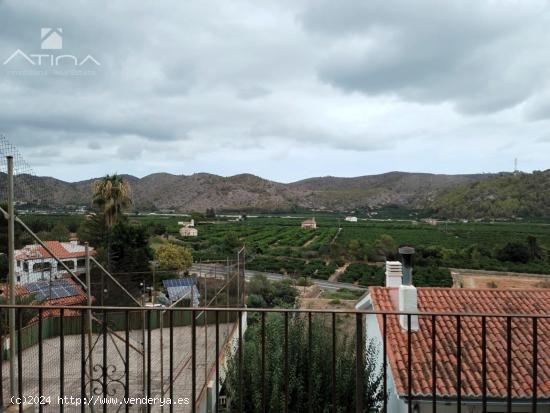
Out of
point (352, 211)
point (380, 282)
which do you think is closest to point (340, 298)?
point (380, 282)

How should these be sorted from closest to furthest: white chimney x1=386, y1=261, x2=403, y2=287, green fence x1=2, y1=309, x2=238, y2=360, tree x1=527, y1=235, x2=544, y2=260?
1. white chimney x1=386, y1=261, x2=403, y2=287
2. green fence x1=2, y1=309, x2=238, y2=360
3. tree x1=527, y1=235, x2=544, y2=260

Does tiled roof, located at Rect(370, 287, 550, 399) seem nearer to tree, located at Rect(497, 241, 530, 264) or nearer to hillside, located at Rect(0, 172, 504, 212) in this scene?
tree, located at Rect(497, 241, 530, 264)

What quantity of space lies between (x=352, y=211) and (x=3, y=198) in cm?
9532

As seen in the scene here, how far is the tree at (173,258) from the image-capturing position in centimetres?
2024

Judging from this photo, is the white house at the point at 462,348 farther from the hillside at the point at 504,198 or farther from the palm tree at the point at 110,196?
the hillside at the point at 504,198

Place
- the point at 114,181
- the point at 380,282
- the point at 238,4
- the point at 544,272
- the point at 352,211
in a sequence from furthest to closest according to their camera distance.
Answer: the point at 352,211, the point at 544,272, the point at 380,282, the point at 114,181, the point at 238,4

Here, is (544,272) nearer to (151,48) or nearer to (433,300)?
(433,300)

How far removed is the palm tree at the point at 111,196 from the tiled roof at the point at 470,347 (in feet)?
44.2

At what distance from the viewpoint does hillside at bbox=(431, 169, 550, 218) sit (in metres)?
60.4

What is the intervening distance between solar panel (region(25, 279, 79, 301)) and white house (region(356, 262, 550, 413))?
246 inches

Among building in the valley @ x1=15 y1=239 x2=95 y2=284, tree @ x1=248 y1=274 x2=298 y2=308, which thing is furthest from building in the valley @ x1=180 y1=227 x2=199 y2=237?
building in the valley @ x1=15 y1=239 x2=95 y2=284

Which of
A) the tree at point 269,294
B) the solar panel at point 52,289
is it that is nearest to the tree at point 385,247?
the tree at point 269,294

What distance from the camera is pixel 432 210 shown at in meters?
78.9

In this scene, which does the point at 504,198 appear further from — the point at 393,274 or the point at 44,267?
the point at 44,267
